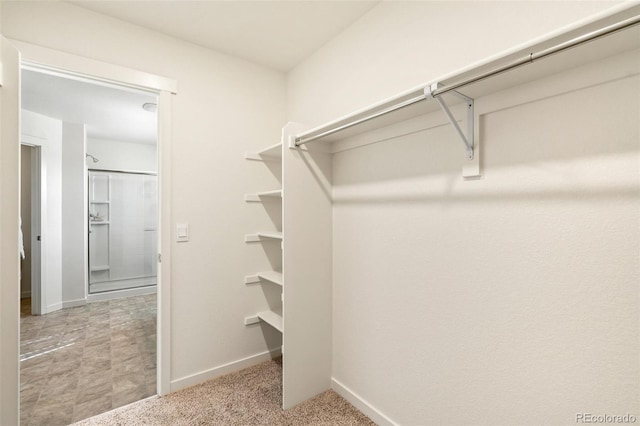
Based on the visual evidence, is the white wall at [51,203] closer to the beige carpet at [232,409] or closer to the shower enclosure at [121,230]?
the shower enclosure at [121,230]

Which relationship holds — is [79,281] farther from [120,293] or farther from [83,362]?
Result: [83,362]

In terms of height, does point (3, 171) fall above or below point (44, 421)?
above

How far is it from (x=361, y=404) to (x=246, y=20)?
100 inches

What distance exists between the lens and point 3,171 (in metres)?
1.21

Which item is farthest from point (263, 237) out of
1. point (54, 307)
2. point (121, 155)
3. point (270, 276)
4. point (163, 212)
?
point (121, 155)

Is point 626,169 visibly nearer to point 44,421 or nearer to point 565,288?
point 565,288

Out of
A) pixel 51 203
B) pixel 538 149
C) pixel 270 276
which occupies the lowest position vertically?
pixel 270 276

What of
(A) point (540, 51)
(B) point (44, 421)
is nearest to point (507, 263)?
(A) point (540, 51)

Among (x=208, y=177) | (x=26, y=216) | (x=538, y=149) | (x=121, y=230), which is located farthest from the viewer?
(x=121, y=230)

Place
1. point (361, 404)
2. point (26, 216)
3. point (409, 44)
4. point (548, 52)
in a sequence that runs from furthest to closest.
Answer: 1. point (26, 216)
2. point (361, 404)
3. point (409, 44)
4. point (548, 52)

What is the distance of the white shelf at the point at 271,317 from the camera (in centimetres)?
223

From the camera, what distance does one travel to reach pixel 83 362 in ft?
8.31

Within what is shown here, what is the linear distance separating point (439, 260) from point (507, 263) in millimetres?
301

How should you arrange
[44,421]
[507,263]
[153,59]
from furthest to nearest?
[153,59]
[44,421]
[507,263]
